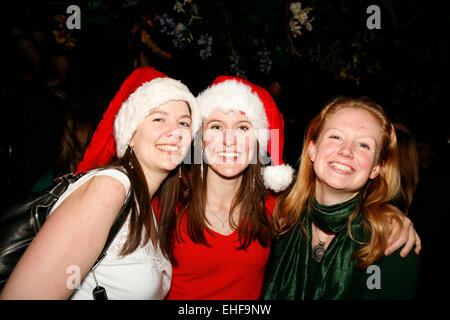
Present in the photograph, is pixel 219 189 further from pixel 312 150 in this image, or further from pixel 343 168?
pixel 343 168

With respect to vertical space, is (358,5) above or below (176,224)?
above

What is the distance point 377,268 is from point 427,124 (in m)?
4.15

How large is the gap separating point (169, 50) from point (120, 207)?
246 cm

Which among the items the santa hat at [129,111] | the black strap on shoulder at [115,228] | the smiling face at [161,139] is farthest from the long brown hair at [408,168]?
the black strap on shoulder at [115,228]

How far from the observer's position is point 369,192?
1919 millimetres

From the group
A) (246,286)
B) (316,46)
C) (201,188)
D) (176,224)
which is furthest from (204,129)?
(316,46)

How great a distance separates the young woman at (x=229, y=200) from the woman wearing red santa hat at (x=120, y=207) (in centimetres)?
16

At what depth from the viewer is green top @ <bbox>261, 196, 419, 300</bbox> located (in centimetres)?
158

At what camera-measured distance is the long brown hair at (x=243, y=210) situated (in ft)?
6.38

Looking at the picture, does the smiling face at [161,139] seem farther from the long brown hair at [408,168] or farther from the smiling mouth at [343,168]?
the long brown hair at [408,168]
